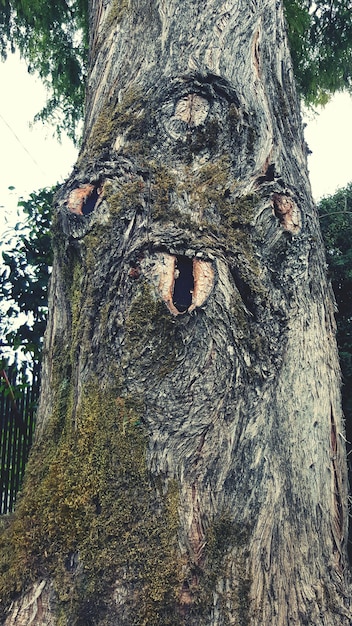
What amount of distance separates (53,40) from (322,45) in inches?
132

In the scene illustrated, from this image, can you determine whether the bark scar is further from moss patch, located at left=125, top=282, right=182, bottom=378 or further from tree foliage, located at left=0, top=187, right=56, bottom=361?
tree foliage, located at left=0, top=187, right=56, bottom=361

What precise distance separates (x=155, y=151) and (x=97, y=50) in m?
1.21

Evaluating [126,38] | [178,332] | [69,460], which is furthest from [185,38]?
[69,460]

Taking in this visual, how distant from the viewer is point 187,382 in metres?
2.32

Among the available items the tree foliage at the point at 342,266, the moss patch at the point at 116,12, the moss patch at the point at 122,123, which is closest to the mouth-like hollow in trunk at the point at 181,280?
the moss patch at the point at 122,123

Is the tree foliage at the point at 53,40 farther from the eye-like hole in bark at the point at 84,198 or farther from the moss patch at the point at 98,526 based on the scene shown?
the moss patch at the point at 98,526

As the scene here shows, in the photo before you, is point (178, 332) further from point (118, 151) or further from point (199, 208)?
point (118, 151)

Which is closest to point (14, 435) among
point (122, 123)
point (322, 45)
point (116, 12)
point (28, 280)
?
point (28, 280)

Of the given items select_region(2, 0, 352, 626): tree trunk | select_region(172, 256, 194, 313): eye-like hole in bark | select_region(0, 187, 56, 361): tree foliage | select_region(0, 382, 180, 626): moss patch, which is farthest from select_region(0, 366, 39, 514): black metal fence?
select_region(172, 256, 194, 313): eye-like hole in bark

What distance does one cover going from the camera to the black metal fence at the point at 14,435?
5707mm

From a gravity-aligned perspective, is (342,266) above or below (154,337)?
above

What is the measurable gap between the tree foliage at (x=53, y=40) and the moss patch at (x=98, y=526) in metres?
5.26

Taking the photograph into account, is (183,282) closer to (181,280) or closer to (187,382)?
(181,280)

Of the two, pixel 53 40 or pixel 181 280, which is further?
pixel 53 40
